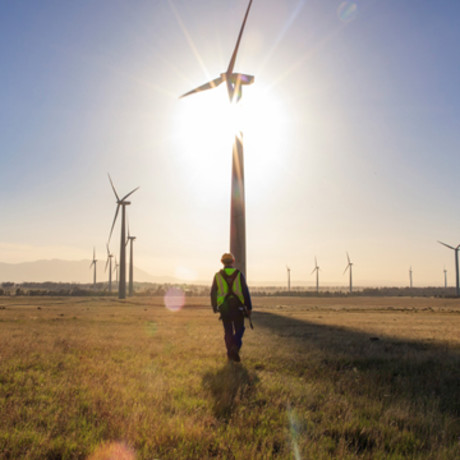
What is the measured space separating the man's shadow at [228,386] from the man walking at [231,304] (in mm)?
623

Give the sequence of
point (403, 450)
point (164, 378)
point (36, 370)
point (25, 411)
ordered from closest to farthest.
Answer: point (403, 450)
point (25, 411)
point (164, 378)
point (36, 370)

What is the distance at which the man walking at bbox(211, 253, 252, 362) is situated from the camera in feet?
32.8

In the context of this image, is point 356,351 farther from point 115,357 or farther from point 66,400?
point 66,400

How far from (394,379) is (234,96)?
131 feet

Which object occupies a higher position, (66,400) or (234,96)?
(234,96)

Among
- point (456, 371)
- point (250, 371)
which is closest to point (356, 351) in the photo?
point (456, 371)

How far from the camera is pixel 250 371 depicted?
29.3 ft

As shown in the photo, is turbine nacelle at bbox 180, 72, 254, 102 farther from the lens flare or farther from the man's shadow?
the man's shadow

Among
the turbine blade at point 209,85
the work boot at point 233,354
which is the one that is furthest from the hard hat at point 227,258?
the turbine blade at point 209,85

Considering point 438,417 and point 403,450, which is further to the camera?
point 438,417

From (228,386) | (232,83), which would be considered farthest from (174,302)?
(228,386)

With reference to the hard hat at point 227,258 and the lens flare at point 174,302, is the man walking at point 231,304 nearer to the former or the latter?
the hard hat at point 227,258

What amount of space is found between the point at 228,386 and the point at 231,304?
292 cm

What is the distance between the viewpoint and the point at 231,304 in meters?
10.0
